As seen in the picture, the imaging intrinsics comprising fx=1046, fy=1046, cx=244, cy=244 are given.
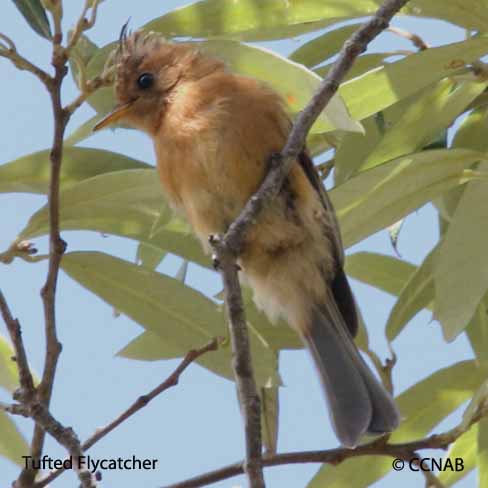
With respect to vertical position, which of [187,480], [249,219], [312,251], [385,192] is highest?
[312,251]

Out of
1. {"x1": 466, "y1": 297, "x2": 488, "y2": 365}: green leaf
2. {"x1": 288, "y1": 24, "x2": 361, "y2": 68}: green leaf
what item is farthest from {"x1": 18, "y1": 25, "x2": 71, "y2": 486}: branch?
{"x1": 466, "y1": 297, "x2": 488, "y2": 365}: green leaf

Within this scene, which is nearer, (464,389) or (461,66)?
(461,66)

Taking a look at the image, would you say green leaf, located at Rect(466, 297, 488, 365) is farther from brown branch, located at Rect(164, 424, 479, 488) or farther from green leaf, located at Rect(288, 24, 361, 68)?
green leaf, located at Rect(288, 24, 361, 68)

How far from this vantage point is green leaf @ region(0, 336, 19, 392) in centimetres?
302

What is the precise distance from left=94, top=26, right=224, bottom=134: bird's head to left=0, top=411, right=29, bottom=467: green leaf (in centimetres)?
113

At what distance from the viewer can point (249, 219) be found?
2.39 m

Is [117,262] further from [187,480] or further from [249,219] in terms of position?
[187,480]

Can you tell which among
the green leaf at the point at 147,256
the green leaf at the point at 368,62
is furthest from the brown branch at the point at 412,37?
the green leaf at the point at 147,256

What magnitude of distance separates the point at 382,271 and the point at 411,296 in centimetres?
38

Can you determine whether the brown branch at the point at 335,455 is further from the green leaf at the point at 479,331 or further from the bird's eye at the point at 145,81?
the bird's eye at the point at 145,81

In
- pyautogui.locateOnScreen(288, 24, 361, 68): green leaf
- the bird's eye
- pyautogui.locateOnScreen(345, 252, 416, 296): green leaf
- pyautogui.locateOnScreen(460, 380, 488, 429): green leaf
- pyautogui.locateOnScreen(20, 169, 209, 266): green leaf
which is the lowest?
pyautogui.locateOnScreen(460, 380, 488, 429): green leaf

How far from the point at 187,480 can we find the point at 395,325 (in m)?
1.03

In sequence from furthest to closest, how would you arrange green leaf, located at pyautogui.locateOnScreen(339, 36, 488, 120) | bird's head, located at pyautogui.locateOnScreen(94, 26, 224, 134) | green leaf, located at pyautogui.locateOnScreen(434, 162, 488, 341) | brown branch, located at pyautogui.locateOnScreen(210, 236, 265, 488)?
bird's head, located at pyautogui.locateOnScreen(94, 26, 224, 134)
green leaf, located at pyautogui.locateOnScreen(339, 36, 488, 120)
green leaf, located at pyautogui.locateOnScreen(434, 162, 488, 341)
brown branch, located at pyautogui.locateOnScreen(210, 236, 265, 488)

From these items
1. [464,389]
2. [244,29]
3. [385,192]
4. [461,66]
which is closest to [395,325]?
[464,389]
